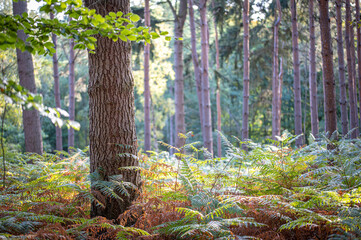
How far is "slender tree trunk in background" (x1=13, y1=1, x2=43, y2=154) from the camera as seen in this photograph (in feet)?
24.1

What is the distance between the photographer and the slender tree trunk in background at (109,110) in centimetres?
346

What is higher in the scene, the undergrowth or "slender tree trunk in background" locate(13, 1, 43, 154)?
"slender tree trunk in background" locate(13, 1, 43, 154)

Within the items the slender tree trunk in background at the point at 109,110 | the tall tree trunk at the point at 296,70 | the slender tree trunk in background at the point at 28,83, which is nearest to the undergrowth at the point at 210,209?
the slender tree trunk in background at the point at 109,110

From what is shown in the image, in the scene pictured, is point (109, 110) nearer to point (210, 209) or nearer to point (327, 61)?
point (210, 209)

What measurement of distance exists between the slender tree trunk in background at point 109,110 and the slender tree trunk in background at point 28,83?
473 cm

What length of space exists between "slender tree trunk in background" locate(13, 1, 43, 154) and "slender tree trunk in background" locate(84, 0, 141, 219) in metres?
4.73

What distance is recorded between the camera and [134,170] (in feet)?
11.7

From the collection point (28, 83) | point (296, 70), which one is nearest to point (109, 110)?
point (28, 83)

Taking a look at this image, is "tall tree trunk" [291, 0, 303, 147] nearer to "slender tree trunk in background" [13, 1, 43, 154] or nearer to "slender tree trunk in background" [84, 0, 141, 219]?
"slender tree trunk in background" [84, 0, 141, 219]

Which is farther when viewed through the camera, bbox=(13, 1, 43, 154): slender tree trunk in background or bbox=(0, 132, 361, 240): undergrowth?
bbox=(13, 1, 43, 154): slender tree trunk in background

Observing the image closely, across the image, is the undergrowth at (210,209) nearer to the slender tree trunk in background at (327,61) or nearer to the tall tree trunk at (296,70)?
the slender tree trunk in background at (327,61)

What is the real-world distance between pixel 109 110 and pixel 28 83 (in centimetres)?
503

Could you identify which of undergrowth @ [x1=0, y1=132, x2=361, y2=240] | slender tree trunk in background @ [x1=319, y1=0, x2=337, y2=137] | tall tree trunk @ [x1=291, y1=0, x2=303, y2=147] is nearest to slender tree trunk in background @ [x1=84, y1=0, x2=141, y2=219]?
undergrowth @ [x1=0, y1=132, x2=361, y2=240]

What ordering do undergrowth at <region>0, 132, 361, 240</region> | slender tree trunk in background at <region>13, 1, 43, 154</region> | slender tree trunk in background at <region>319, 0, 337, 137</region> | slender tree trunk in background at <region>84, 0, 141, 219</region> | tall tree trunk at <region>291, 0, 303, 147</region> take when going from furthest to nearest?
tall tree trunk at <region>291, 0, 303, 147</region> → slender tree trunk in background at <region>13, 1, 43, 154</region> → slender tree trunk in background at <region>319, 0, 337, 137</region> → slender tree trunk in background at <region>84, 0, 141, 219</region> → undergrowth at <region>0, 132, 361, 240</region>
